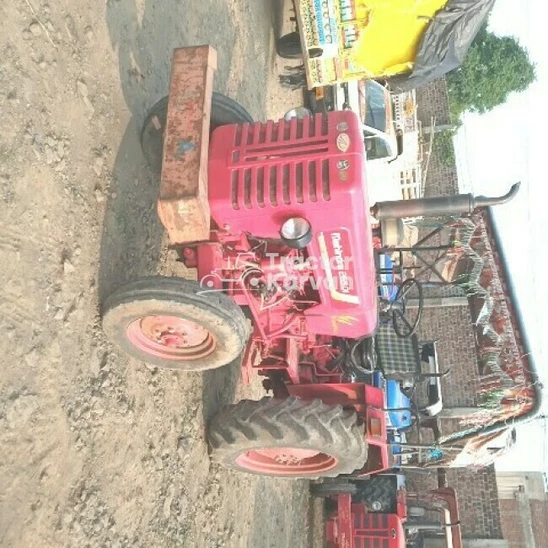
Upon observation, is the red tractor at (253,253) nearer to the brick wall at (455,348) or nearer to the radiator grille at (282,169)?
the radiator grille at (282,169)

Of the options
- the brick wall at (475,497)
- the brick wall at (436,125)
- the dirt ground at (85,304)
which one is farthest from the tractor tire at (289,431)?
the brick wall at (436,125)

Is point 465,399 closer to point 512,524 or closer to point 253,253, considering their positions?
point 512,524

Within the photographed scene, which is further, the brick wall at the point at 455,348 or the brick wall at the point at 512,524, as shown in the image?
the brick wall at the point at 512,524

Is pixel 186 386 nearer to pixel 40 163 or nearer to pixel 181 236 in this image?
pixel 181 236

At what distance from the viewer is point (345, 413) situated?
13.4 ft

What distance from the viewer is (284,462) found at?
185 inches

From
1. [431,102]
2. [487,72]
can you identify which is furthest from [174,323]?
[487,72]

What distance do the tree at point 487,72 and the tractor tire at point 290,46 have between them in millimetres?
13115

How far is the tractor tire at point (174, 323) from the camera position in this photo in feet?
9.92

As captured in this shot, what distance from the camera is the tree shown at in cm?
2008

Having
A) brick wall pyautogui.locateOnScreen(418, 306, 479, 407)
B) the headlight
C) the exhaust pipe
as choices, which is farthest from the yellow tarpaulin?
brick wall pyautogui.locateOnScreen(418, 306, 479, 407)

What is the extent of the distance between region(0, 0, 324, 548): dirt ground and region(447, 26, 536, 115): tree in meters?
17.6

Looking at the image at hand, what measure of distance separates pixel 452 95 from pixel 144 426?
63.6ft

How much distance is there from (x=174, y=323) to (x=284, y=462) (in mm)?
1916
